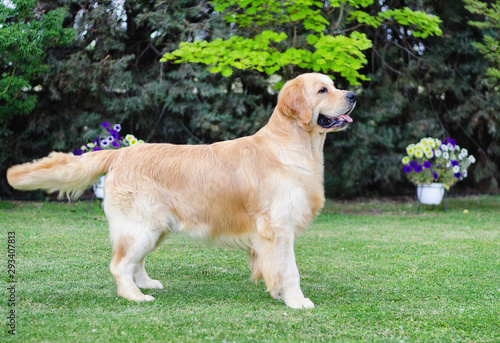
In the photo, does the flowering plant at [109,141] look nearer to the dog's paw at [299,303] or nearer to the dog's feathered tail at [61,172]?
the dog's feathered tail at [61,172]

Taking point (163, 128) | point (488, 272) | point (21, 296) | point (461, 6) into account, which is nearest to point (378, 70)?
point (461, 6)

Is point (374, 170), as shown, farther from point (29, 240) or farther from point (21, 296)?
point (21, 296)

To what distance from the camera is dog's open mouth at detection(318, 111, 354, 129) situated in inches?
169

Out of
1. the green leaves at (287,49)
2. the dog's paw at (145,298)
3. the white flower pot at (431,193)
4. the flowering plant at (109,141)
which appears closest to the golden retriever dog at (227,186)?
the dog's paw at (145,298)

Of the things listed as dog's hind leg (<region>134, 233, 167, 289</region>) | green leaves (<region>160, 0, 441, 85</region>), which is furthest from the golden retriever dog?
green leaves (<region>160, 0, 441, 85</region>)

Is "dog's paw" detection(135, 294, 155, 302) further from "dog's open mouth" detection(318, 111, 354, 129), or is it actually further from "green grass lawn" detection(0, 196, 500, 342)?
"dog's open mouth" detection(318, 111, 354, 129)

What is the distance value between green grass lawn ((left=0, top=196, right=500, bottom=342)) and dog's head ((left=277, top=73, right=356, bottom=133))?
4.61 ft

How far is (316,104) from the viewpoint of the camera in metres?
4.28

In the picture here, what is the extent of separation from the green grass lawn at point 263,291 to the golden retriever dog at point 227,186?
0.36 metres

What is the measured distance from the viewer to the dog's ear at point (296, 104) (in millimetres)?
4215

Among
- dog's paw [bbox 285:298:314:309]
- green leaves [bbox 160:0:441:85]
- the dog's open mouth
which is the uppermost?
green leaves [bbox 160:0:441:85]

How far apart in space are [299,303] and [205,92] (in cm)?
741

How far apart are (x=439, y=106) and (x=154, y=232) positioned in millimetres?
10681

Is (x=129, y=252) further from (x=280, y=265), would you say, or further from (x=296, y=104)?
(x=296, y=104)
